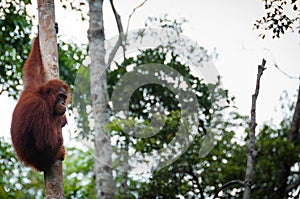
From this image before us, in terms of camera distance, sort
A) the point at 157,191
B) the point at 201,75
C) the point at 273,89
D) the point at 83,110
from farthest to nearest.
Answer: the point at 273,89
the point at 83,110
the point at 201,75
the point at 157,191

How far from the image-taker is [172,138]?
22.2ft

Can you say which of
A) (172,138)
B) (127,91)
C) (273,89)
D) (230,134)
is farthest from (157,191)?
(273,89)

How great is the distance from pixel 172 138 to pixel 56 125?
8.38 ft

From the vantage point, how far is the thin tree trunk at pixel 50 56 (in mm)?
3551

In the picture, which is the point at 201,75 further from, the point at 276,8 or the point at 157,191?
the point at 276,8

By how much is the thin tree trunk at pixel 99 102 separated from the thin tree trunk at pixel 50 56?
325 centimetres

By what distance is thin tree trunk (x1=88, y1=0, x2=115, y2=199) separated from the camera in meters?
7.14

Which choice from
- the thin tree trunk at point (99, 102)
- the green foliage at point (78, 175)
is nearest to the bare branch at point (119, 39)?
the thin tree trunk at point (99, 102)

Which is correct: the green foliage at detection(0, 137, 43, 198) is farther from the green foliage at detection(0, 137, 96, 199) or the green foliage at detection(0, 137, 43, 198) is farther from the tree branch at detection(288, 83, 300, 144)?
the tree branch at detection(288, 83, 300, 144)

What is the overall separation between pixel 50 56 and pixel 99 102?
12.0 ft

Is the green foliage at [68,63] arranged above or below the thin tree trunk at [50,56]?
above

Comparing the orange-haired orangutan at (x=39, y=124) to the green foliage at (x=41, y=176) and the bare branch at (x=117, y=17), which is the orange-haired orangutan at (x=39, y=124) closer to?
the green foliage at (x=41, y=176)

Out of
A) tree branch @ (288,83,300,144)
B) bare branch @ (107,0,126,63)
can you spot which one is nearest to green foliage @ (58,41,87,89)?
bare branch @ (107,0,126,63)

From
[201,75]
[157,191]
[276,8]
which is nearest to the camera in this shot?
[276,8]
